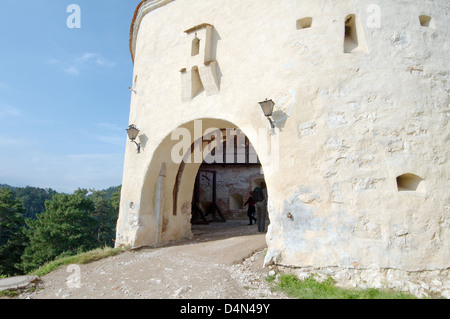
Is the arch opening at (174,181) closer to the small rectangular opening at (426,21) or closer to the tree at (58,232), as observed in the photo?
the small rectangular opening at (426,21)

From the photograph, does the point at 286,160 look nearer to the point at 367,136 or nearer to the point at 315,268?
the point at 367,136

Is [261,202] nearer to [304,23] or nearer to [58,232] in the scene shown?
[304,23]

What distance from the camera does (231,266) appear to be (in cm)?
517

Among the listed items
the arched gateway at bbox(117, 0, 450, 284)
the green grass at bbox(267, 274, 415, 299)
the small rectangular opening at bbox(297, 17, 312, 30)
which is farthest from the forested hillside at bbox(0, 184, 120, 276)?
the small rectangular opening at bbox(297, 17, 312, 30)

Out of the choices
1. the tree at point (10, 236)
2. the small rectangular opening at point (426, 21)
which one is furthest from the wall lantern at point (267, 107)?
the tree at point (10, 236)

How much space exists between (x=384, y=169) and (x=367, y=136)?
568mm

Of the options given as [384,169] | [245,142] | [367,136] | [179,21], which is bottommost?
[384,169]

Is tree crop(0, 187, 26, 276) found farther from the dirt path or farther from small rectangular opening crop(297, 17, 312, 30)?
small rectangular opening crop(297, 17, 312, 30)

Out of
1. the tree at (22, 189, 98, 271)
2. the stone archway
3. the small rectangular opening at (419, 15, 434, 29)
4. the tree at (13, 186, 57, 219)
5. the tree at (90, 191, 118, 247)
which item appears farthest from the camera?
the tree at (13, 186, 57, 219)

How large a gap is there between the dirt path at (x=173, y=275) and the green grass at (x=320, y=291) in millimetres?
220

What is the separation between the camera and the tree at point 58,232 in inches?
723

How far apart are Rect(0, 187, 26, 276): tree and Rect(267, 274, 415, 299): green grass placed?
70.6 feet

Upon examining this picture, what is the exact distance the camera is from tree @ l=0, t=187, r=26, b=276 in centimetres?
1981
